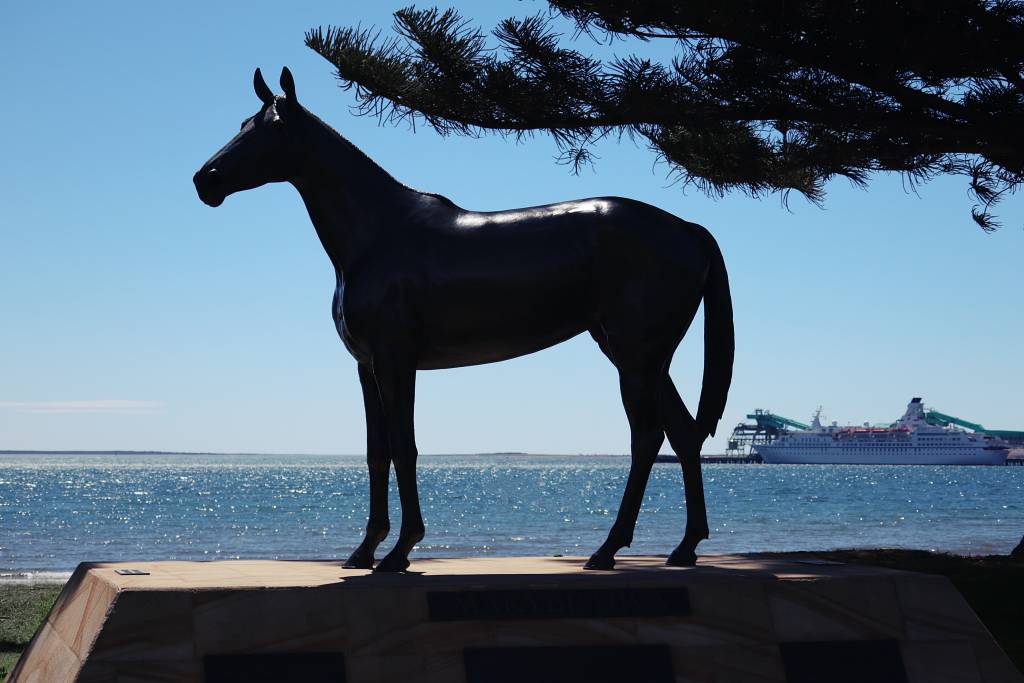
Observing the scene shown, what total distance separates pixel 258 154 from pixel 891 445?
11822 cm

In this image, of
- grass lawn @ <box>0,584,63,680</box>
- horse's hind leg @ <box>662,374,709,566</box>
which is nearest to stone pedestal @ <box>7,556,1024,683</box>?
horse's hind leg @ <box>662,374,709,566</box>

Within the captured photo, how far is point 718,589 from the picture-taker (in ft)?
18.2

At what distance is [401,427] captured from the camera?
19.6 feet

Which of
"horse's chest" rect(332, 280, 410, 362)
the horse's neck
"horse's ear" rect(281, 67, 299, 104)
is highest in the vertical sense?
"horse's ear" rect(281, 67, 299, 104)

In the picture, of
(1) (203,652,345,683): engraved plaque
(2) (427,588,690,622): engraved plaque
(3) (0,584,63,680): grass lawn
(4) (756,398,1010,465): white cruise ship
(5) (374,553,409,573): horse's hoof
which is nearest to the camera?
(1) (203,652,345,683): engraved plaque

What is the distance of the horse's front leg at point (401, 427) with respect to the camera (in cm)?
592

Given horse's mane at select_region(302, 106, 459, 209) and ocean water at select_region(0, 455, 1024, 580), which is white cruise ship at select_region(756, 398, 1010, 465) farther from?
horse's mane at select_region(302, 106, 459, 209)

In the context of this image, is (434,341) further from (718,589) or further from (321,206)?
(718,589)

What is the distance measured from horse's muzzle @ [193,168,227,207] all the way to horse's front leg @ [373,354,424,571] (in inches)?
46.1

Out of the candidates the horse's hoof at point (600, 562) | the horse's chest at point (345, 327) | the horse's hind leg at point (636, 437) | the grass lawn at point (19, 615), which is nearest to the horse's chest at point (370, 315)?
the horse's chest at point (345, 327)

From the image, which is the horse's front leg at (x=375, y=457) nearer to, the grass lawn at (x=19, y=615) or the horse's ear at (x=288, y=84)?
the horse's ear at (x=288, y=84)

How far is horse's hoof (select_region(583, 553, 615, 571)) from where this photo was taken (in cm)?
605

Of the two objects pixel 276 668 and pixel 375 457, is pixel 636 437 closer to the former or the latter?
pixel 375 457

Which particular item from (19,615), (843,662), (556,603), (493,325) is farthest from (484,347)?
(19,615)
